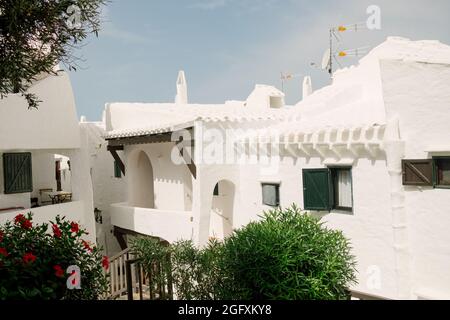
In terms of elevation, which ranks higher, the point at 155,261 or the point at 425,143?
the point at 425,143

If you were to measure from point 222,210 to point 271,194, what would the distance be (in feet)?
11.5

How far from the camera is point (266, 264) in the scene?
6926mm

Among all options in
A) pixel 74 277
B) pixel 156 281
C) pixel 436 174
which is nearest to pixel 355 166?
pixel 436 174

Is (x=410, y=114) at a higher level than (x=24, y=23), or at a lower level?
lower

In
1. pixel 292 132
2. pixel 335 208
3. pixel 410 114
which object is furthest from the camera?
pixel 292 132

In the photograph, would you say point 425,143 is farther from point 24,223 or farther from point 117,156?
point 117,156

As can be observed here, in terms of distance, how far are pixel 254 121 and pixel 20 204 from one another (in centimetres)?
959

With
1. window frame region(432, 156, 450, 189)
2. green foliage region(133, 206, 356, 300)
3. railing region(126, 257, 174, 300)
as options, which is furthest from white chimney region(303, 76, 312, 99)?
railing region(126, 257, 174, 300)

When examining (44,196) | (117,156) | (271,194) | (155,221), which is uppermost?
(117,156)

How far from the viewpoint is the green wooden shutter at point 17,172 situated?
41.0 feet

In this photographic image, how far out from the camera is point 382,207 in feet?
31.8

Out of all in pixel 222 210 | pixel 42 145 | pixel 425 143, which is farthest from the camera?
pixel 222 210
